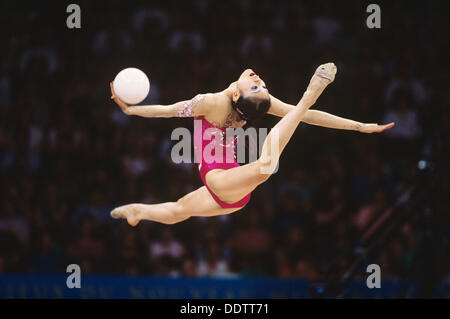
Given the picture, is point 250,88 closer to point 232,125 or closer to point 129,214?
point 232,125

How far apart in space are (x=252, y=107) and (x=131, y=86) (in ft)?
2.56

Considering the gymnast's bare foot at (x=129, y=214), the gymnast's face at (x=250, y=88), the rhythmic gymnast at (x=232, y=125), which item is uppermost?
the gymnast's face at (x=250, y=88)

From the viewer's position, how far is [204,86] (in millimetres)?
7289

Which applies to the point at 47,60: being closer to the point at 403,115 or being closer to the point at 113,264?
the point at 113,264

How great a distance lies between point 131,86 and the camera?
166 inches

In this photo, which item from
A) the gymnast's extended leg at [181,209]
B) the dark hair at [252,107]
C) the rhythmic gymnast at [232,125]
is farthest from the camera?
the gymnast's extended leg at [181,209]

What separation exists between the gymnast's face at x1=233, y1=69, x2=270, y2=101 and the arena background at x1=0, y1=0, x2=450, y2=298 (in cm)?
227

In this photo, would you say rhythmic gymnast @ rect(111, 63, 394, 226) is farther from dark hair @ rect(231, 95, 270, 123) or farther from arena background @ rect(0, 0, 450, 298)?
arena background @ rect(0, 0, 450, 298)

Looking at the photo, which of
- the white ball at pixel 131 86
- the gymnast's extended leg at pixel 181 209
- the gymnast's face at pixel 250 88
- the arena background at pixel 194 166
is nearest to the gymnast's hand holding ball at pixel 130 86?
the white ball at pixel 131 86

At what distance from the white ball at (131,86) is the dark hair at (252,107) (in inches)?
24.2

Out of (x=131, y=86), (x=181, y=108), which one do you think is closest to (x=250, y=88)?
(x=181, y=108)

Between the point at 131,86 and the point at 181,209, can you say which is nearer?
the point at 131,86

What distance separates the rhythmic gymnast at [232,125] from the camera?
13.1 ft

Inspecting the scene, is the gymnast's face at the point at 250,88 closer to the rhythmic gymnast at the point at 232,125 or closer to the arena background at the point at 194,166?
the rhythmic gymnast at the point at 232,125
